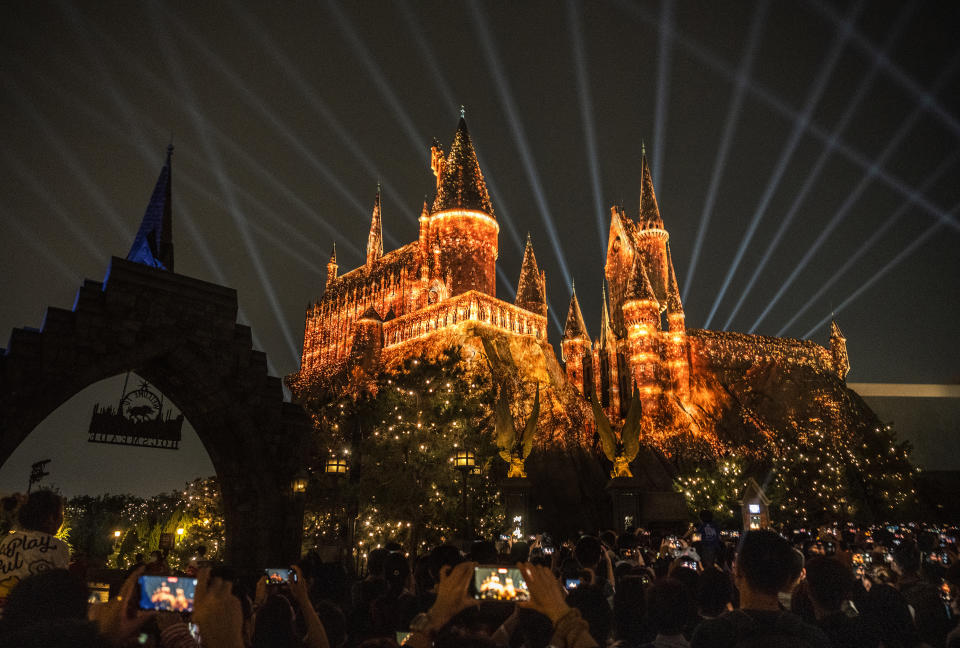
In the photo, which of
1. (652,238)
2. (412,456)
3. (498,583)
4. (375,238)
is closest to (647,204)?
(652,238)

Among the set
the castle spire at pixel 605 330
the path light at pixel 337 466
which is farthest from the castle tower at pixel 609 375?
the path light at pixel 337 466

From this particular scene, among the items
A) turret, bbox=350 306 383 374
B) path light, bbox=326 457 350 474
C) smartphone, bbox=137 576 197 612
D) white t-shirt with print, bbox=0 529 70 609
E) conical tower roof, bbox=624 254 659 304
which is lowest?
smartphone, bbox=137 576 197 612

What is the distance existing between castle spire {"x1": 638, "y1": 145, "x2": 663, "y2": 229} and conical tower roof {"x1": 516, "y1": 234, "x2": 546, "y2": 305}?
1332 cm

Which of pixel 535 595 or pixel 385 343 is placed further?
pixel 385 343

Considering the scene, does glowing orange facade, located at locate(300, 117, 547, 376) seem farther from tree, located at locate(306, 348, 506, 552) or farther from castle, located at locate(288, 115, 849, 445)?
tree, located at locate(306, 348, 506, 552)

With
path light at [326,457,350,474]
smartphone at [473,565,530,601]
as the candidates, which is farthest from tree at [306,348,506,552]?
smartphone at [473,565,530,601]

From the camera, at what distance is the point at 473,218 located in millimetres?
51562

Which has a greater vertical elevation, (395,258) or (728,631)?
(395,258)

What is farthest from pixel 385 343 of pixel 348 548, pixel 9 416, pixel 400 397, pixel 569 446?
pixel 9 416

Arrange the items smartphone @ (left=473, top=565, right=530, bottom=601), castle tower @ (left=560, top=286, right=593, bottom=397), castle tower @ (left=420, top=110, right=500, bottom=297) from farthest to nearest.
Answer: castle tower @ (left=560, top=286, right=593, bottom=397) < castle tower @ (left=420, top=110, right=500, bottom=297) < smartphone @ (left=473, top=565, right=530, bottom=601)

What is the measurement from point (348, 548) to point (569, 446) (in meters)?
31.6

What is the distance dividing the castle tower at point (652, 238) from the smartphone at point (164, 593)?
2235 inches

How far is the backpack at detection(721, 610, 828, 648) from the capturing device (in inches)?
125

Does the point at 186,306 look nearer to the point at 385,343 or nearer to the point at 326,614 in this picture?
the point at 326,614
